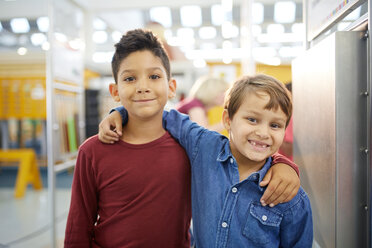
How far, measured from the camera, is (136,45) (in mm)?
1303

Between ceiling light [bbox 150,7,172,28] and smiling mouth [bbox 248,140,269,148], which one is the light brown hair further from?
ceiling light [bbox 150,7,172,28]

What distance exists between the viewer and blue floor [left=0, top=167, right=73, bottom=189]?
557cm

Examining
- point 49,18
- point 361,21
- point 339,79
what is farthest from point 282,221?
point 49,18

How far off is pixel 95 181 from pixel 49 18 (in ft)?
6.47

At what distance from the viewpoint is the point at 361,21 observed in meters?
1.00

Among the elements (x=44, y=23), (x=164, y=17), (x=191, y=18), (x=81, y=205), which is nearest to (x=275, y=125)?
(x=81, y=205)

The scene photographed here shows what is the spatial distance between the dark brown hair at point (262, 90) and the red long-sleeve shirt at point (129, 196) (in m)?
0.34

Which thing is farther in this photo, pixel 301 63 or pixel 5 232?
pixel 5 232

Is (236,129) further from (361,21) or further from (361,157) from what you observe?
(361,21)

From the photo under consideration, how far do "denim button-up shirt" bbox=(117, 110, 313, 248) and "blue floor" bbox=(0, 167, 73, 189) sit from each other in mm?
4726

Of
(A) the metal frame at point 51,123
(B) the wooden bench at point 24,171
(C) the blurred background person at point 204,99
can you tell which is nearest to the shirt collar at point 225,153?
(C) the blurred background person at point 204,99

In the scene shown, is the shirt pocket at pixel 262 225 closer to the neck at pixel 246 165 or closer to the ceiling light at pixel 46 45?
the neck at pixel 246 165

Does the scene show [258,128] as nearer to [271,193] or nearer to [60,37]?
[271,193]

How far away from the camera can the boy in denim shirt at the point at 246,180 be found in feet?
3.50
